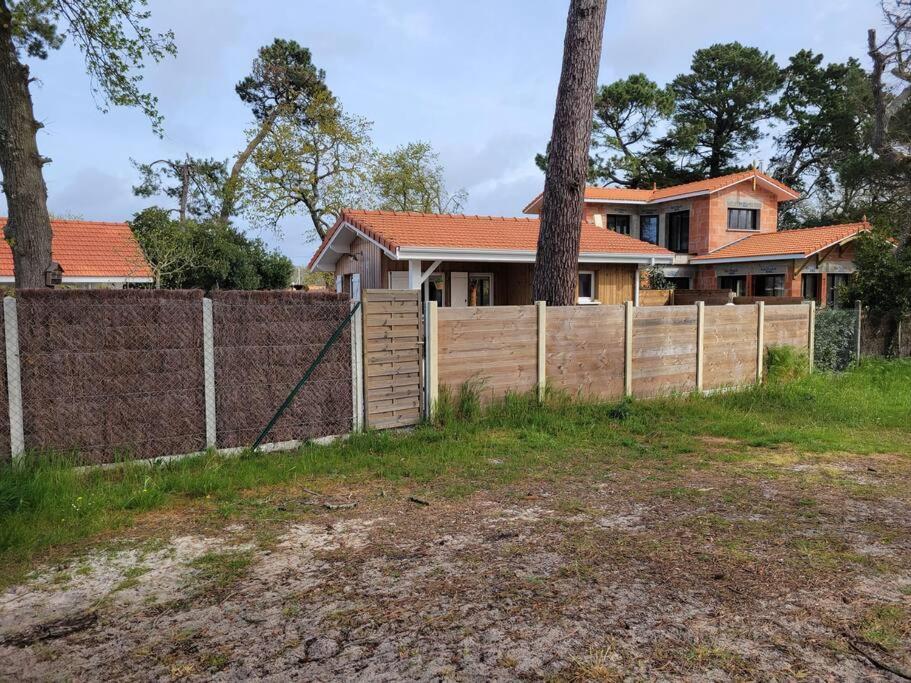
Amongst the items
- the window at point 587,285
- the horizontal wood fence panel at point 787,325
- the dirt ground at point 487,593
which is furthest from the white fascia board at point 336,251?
the dirt ground at point 487,593

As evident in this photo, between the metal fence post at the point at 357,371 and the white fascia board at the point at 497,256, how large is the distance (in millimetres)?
7771

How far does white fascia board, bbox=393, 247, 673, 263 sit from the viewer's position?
50.6 ft

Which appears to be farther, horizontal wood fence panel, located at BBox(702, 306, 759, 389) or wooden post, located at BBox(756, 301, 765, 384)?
wooden post, located at BBox(756, 301, 765, 384)

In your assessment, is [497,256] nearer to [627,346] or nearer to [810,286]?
[627,346]

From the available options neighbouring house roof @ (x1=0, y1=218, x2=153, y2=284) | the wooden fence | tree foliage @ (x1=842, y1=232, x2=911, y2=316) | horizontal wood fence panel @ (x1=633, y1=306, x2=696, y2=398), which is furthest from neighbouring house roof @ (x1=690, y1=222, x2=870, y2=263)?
neighbouring house roof @ (x1=0, y1=218, x2=153, y2=284)

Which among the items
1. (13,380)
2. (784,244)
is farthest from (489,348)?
(784,244)

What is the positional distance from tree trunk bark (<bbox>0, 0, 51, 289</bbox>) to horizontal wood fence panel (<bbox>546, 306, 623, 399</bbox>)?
726cm

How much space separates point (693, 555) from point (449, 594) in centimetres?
171

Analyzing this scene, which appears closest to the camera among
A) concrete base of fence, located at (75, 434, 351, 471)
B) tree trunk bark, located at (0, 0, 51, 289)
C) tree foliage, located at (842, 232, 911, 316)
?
concrete base of fence, located at (75, 434, 351, 471)

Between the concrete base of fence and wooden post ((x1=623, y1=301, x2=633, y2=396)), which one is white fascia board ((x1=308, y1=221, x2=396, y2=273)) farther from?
the concrete base of fence

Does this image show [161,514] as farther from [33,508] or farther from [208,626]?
[208,626]

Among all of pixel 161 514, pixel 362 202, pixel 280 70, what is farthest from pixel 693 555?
pixel 280 70

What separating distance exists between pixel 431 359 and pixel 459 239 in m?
8.86

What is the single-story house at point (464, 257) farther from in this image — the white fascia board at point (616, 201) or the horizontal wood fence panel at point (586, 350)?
the white fascia board at point (616, 201)
